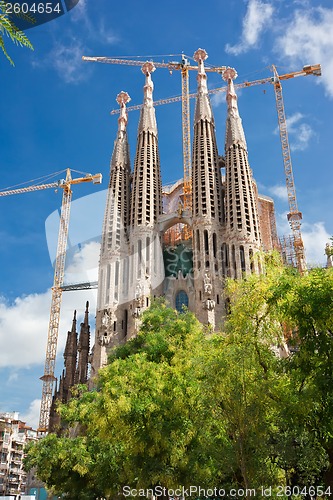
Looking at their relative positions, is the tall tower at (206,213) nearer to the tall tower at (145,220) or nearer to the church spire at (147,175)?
the tall tower at (145,220)

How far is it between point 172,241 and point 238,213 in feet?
39.3

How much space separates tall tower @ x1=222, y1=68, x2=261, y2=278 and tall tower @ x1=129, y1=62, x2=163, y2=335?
7.28m

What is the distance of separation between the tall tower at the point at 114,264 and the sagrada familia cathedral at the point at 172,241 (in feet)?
0.32

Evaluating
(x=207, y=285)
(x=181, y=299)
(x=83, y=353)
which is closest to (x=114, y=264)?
(x=181, y=299)

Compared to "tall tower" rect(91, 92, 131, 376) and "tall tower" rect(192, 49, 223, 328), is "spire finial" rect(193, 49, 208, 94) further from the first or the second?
"tall tower" rect(91, 92, 131, 376)

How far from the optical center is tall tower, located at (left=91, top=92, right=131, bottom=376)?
4966 cm

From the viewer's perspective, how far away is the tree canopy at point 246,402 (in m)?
12.9

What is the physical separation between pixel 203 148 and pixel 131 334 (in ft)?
72.0

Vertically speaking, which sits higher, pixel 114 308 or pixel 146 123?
pixel 146 123

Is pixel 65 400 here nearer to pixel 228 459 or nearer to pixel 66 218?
pixel 66 218

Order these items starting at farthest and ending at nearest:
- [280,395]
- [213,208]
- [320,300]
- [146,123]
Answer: [146,123], [213,208], [280,395], [320,300]

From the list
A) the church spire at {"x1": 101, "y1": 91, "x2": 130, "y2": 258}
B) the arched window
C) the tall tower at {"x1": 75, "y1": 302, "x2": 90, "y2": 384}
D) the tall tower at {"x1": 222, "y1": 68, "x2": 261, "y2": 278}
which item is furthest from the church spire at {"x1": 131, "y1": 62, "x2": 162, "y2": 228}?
the tall tower at {"x1": 75, "y1": 302, "x2": 90, "y2": 384}

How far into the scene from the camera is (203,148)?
5662 cm

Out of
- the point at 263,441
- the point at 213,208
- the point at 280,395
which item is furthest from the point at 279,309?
the point at 213,208
